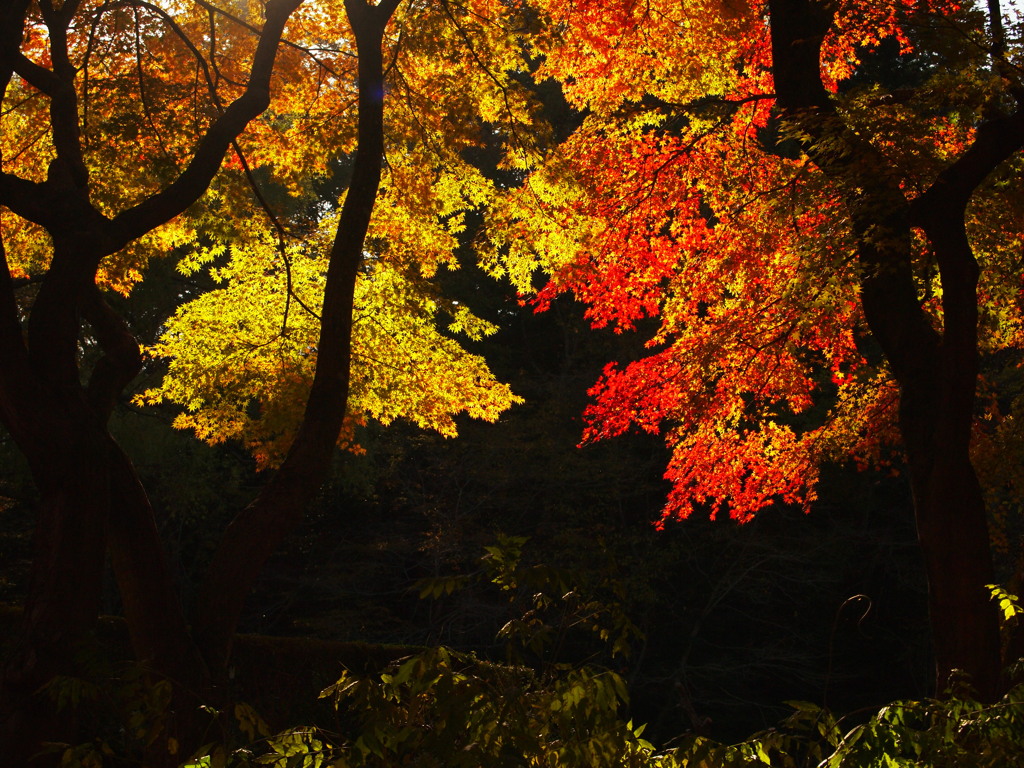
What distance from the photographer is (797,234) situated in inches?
250

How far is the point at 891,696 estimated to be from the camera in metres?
14.5

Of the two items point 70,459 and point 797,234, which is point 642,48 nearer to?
point 797,234

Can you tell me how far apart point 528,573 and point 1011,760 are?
39.5 inches

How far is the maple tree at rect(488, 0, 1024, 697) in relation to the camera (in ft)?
17.0

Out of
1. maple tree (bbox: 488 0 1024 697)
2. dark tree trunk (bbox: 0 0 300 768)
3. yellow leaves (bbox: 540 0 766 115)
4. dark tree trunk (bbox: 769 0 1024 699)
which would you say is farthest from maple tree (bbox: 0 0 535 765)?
dark tree trunk (bbox: 769 0 1024 699)

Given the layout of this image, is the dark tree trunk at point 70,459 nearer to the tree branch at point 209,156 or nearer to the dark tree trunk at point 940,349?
the tree branch at point 209,156

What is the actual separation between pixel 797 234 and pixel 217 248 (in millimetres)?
5091

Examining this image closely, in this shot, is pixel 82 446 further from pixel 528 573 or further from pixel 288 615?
pixel 288 615

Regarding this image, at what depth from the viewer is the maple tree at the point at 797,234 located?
17.0 ft

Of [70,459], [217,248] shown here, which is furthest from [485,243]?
[70,459]

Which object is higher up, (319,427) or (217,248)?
Answer: (217,248)

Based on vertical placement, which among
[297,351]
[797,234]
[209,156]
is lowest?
[297,351]

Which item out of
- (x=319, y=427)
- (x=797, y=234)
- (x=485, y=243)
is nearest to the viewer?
(x=319, y=427)

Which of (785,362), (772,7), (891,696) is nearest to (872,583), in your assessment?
(891,696)
